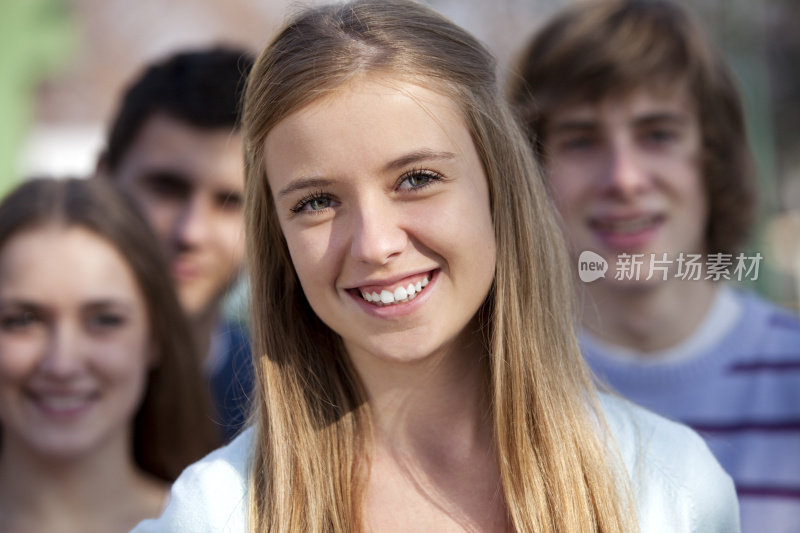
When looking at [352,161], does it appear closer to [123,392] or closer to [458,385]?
[458,385]

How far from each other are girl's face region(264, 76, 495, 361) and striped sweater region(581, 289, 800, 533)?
1084 mm

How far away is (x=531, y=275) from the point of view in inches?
76.7

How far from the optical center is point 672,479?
1.85m

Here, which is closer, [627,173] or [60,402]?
[60,402]

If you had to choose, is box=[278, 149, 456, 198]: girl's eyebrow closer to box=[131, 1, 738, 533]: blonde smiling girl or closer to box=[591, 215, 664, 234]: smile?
box=[131, 1, 738, 533]: blonde smiling girl

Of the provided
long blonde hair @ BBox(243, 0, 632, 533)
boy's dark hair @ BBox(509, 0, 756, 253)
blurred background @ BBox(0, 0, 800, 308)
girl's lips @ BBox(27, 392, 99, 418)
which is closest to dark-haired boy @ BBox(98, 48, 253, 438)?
blurred background @ BBox(0, 0, 800, 308)

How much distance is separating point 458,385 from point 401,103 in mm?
607

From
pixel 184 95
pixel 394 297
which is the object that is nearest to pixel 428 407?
pixel 394 297

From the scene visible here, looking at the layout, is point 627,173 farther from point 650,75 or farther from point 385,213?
point 385,213

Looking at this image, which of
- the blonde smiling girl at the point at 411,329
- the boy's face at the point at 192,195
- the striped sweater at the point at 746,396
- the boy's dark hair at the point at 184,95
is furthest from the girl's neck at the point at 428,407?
the boy's dark hair at the point at 184,95

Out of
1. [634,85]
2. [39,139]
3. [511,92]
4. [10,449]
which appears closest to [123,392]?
[10,449]

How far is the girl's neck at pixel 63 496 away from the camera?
2689mm

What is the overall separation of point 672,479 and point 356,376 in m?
0.67

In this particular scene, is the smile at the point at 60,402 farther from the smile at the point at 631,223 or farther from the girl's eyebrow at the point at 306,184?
the smile at the point at 631,223
